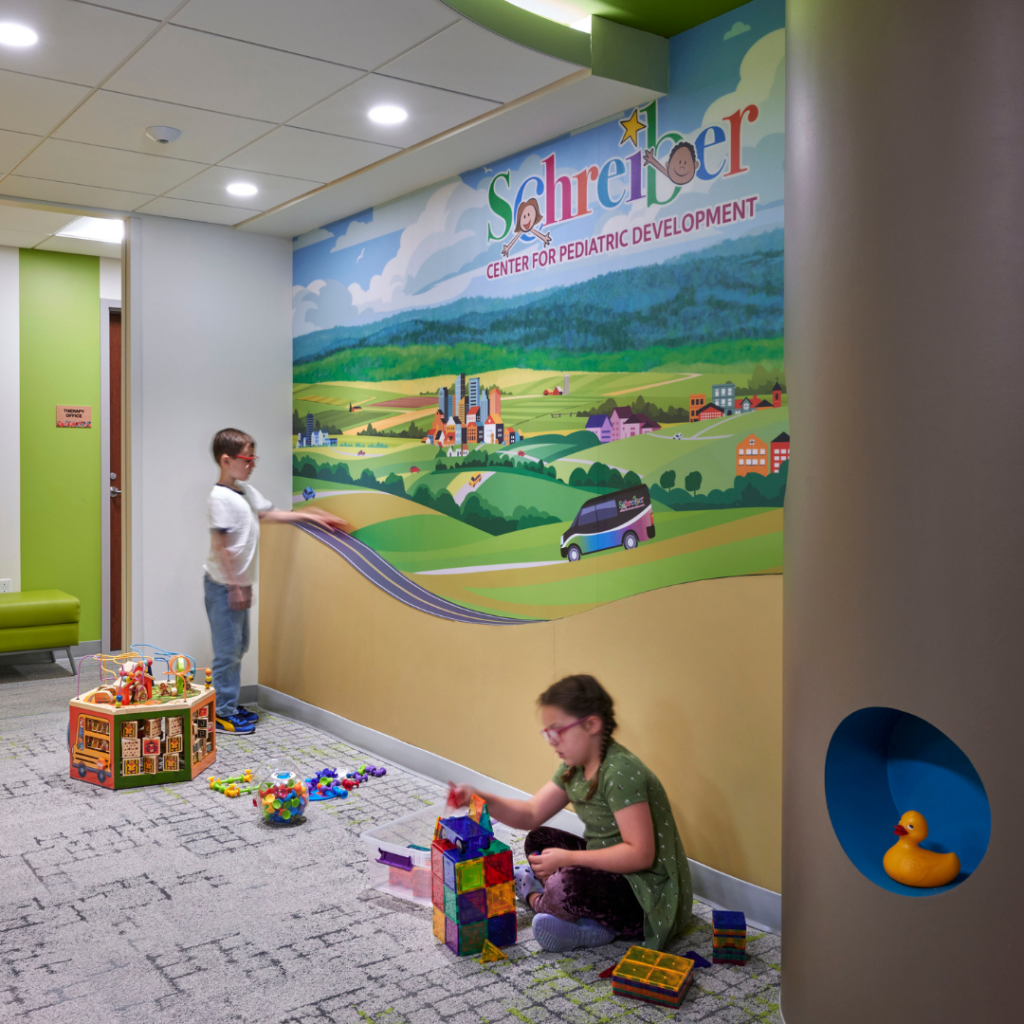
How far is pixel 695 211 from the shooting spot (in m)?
2.93

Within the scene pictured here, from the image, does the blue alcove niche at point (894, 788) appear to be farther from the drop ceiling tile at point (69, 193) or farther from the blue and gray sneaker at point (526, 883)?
the drop ceiling tile at point (69, 193)

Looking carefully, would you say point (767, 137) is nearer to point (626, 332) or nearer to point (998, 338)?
point (626, 332)

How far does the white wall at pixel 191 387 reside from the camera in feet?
15.8

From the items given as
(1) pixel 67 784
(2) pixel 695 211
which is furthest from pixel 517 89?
(1) pixel 67 784

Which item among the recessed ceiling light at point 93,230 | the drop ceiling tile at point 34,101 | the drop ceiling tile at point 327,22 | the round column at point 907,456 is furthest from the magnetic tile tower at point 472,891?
the recessed ceiling light at point 93,230

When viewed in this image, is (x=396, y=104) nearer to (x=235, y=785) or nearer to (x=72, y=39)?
(x=72, y=39)

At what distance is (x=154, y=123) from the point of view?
343 centimetres

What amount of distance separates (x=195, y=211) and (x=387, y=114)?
1761 millimetres

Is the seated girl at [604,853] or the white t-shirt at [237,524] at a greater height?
the white t-shirt at [237,524]

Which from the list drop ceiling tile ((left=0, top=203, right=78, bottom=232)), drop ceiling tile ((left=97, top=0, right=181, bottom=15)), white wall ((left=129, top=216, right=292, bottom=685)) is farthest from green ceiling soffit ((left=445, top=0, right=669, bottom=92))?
drop ceiling tile ((left=0, top=203, right=78, bottom=232))

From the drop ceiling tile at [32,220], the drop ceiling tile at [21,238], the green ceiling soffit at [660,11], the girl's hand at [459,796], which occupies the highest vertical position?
the drop ceiling tile at [21,238]

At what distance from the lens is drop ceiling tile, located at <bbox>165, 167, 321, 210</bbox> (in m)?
4.07

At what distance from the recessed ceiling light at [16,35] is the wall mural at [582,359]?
1.66 meters

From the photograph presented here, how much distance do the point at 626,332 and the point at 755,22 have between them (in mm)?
964
